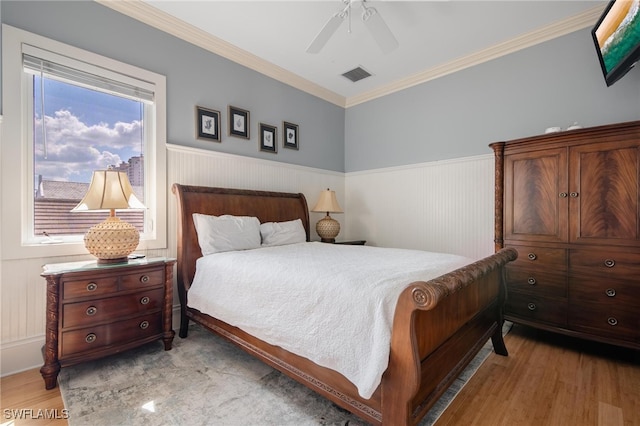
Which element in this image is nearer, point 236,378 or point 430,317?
point 430,317

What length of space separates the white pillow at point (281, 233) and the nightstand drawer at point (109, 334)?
1.23m

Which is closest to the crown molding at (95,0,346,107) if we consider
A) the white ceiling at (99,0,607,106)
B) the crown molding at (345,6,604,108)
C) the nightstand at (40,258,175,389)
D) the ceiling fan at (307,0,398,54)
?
the white ceiling at (99,0,607,106)

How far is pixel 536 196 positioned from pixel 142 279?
336 centimetres

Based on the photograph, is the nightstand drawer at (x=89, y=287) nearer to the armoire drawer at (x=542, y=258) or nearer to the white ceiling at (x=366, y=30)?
the white ceiling at (x=366, y=30)

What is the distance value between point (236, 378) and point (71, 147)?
225 cm

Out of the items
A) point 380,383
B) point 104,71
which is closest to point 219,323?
point 380,383

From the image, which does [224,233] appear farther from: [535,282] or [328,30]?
[535,282]

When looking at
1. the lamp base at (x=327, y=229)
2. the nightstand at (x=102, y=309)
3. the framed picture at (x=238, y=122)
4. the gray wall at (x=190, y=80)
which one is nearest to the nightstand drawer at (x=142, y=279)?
the nightstand at (x=102, y=309)

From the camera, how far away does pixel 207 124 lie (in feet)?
10.2

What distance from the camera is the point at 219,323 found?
2.27 metres

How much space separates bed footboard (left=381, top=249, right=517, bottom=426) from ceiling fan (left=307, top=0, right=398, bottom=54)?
185cm

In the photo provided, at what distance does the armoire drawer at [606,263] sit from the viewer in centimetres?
214

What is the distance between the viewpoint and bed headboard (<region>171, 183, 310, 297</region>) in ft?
8.72

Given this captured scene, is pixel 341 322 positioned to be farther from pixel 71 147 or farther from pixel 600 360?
pixel 71 147
